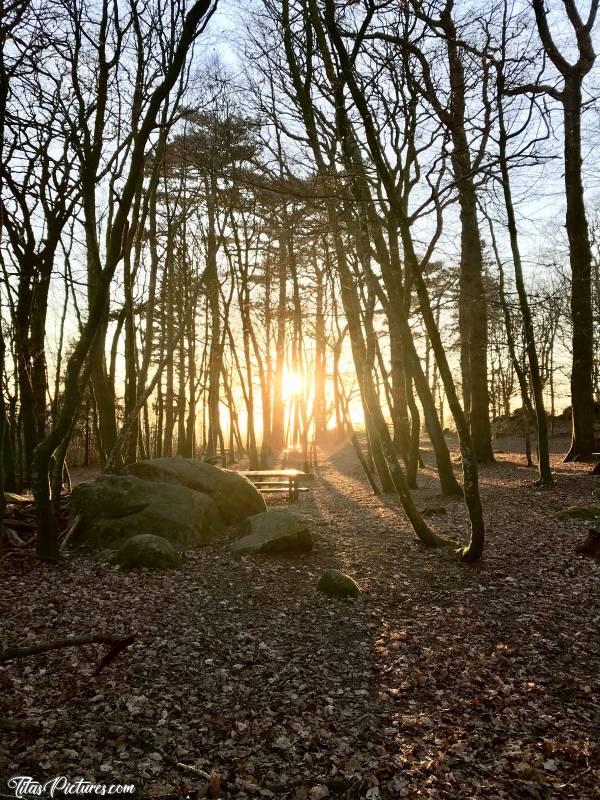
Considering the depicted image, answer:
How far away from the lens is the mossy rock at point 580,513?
318 inches

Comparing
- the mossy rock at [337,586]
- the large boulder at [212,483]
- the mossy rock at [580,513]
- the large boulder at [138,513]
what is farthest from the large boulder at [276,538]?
the mossy rock at [580,513]

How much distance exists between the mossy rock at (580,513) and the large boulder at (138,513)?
570 cm

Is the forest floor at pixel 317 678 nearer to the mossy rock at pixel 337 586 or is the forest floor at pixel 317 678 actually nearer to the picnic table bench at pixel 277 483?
the mossy rock at pixel 337 586

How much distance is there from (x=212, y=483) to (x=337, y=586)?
4104 mm

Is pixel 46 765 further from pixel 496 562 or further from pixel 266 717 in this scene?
pixel 496 562

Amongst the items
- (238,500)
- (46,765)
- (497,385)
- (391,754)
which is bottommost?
(391,754)

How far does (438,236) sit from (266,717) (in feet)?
33.8

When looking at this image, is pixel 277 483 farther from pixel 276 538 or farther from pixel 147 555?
pixel 147 555

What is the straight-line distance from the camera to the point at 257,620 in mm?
5152

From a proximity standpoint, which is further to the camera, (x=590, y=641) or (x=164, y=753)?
(x=590, y=641)

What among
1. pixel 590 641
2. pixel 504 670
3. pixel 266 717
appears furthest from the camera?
pixel 590 641

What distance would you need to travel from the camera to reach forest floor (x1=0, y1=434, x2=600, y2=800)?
2.89 metres

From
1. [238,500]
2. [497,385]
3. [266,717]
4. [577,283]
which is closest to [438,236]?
[577,283]

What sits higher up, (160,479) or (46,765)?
(160,479)
